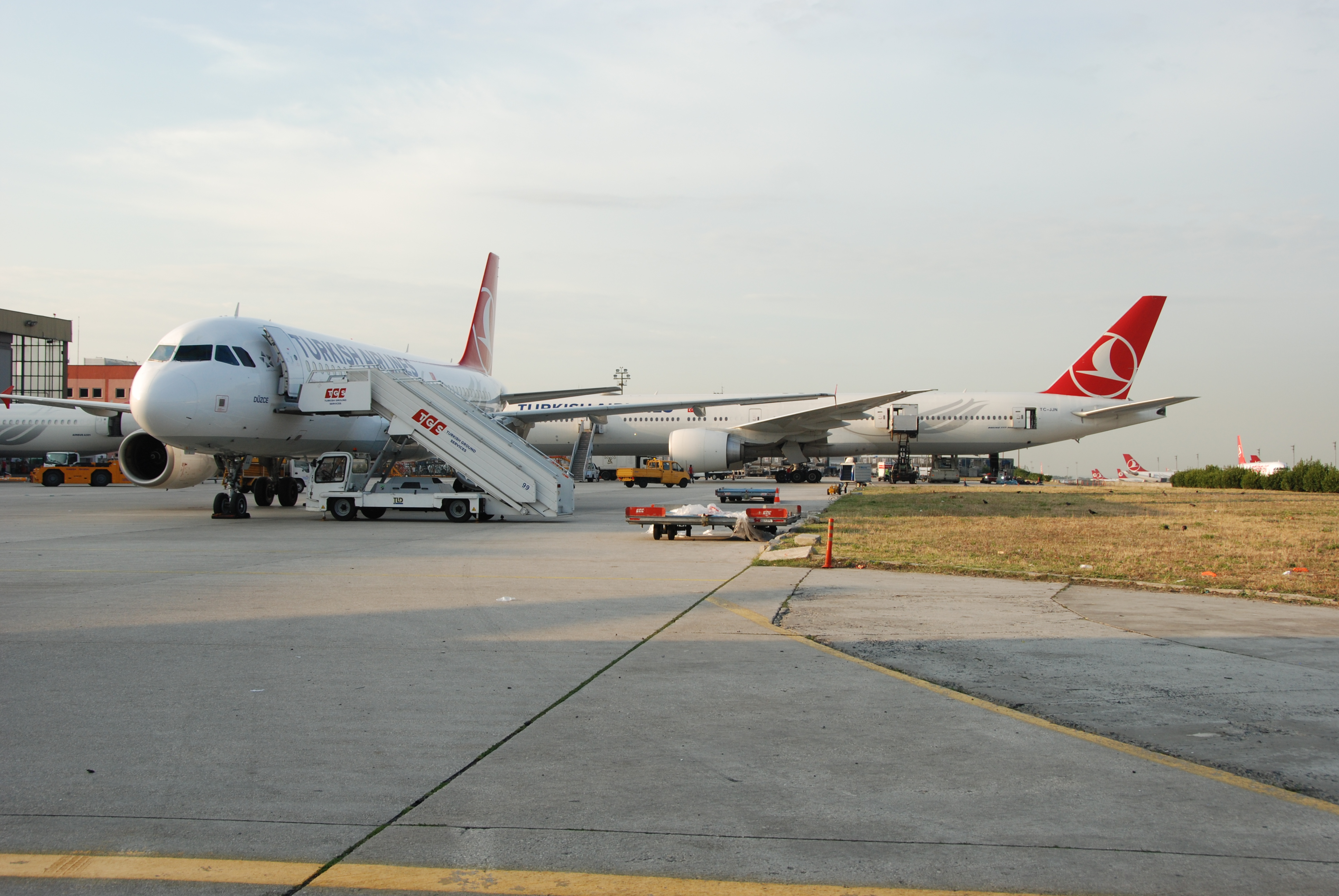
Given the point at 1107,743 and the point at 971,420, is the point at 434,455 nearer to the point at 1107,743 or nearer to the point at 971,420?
the point at 1107,743

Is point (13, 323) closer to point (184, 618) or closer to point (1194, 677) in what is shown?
point (184, 618)

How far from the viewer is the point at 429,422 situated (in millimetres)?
19766

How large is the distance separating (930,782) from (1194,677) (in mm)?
2969

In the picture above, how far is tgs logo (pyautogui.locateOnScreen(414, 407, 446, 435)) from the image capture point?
19688 millimetres

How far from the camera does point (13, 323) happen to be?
6900 centimetres

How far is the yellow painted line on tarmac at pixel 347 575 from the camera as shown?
35.8ft

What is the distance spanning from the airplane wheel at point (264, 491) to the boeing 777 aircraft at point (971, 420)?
18.8m

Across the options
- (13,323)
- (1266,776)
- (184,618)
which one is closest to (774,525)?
(184,618)

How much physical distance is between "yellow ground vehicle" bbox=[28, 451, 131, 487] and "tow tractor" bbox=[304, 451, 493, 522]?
26.5 meters

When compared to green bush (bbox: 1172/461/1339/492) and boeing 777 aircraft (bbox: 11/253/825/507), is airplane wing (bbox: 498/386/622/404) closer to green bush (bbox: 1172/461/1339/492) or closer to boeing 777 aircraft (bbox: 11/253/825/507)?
boeing 777 aircraft (bbox: 11/253/825/507)

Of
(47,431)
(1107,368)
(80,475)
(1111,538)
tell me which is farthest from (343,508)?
(1107,368)

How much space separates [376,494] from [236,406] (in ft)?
10.7

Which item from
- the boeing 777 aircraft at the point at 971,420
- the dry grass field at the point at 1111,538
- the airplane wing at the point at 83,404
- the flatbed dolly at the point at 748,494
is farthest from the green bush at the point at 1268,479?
the airplane wing at the point at 83,404

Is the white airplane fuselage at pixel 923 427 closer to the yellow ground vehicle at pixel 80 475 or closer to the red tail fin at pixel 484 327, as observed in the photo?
the red tail fin at pixel 484 327
